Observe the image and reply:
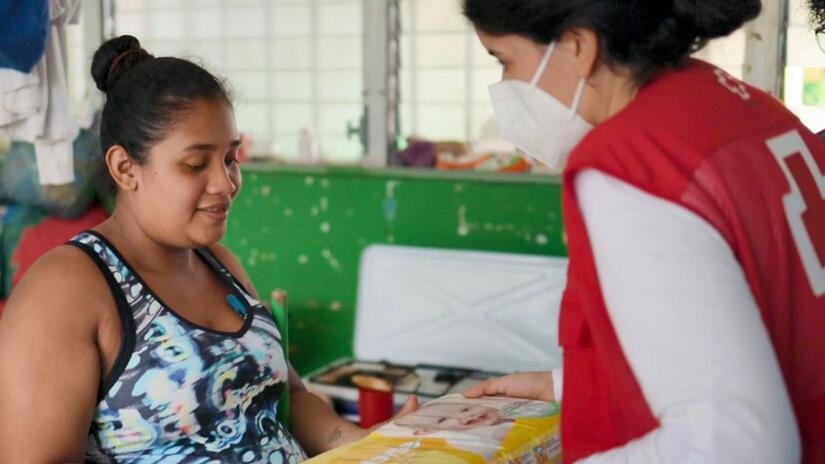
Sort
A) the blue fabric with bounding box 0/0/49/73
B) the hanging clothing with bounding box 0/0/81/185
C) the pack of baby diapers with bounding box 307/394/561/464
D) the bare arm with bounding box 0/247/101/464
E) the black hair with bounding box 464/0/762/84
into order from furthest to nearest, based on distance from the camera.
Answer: the hanging clothing with bounding box 0/0/81/185
the blue fabric with bounding box 0/0/49/73
the bare arm with bounding box 0/247/101/464
the pack of baby diapers with bounding box 307/394/561/464
the black hair with bounding box 464/0/762/84

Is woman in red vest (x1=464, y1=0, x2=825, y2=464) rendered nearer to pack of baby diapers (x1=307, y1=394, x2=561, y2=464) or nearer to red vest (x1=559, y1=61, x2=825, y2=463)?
red vest (x1=559, y1=61, x2=825, y2=463)

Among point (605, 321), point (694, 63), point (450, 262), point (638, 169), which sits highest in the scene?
point (694, 63)

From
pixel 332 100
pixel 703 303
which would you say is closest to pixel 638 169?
pixel 703 303

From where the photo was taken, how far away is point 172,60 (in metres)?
2.07

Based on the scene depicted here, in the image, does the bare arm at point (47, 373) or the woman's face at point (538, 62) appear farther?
the bare arm at point (47, 373)

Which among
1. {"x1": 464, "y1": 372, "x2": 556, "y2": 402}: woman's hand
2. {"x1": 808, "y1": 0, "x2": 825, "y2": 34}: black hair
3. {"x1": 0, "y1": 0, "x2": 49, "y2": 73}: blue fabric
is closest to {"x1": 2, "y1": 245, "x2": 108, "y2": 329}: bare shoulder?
{"x1": 464, "y1": 372, "x2": 556, "y2": 402}: woman's hand

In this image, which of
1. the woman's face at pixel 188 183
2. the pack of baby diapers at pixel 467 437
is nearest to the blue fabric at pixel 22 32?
the woman's face at pixel 188 183

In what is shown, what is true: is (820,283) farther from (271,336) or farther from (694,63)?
(271,336)

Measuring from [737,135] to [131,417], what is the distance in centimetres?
127

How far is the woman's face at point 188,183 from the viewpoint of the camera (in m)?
1.98

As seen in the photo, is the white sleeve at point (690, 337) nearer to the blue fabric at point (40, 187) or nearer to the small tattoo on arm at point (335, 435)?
the small tattoo on arm at point (335, 435)

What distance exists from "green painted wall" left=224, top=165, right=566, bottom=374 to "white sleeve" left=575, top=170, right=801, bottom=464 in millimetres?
2714

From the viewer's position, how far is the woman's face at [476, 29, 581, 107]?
122 cm

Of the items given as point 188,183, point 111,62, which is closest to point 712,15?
point 188,183
